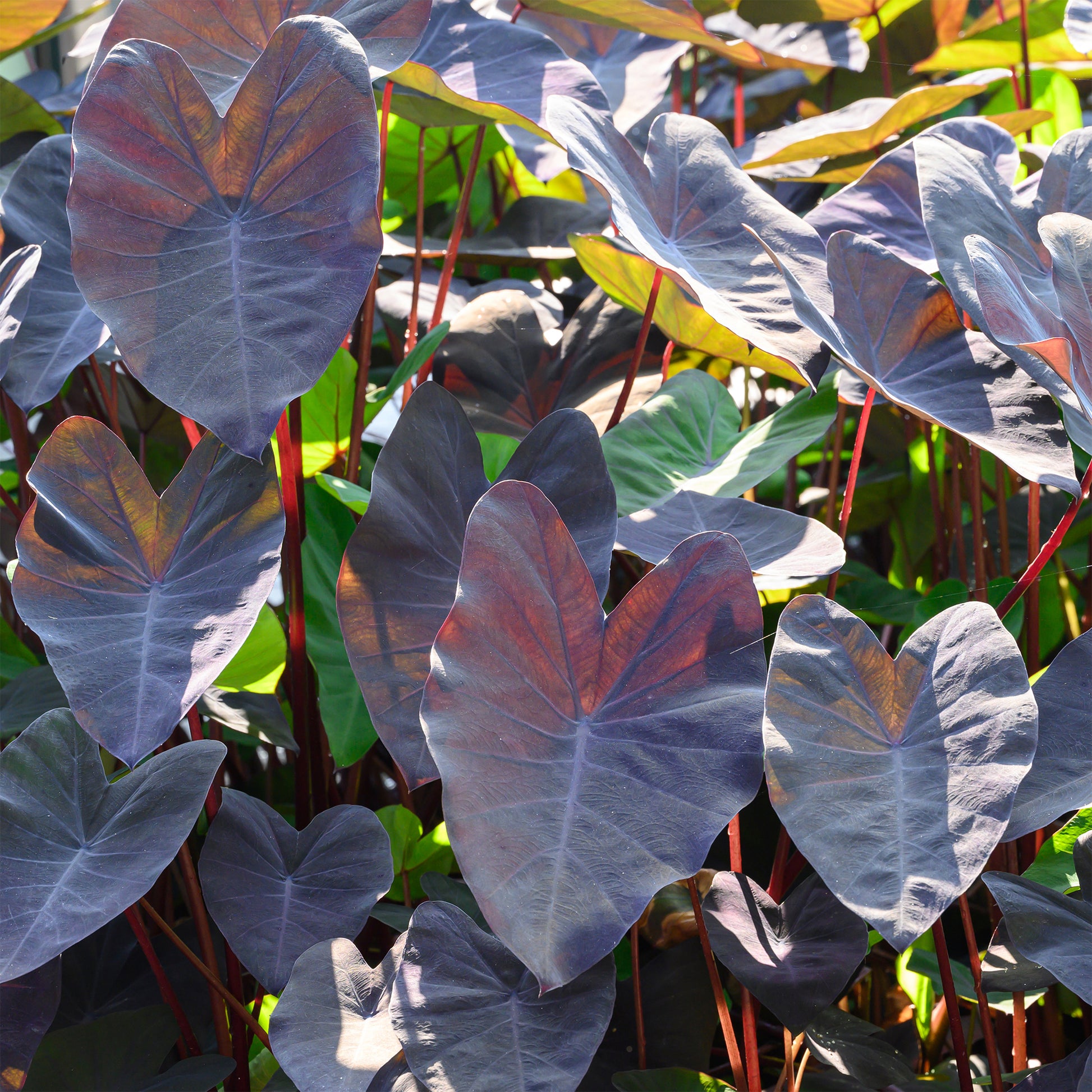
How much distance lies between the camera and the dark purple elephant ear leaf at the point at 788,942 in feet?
1.91

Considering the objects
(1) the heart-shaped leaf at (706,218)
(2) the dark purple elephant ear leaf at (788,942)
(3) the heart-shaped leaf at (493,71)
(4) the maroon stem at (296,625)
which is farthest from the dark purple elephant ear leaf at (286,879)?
(3) the heart-shaped leaf at (493,71)

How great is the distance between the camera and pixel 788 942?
0.64m

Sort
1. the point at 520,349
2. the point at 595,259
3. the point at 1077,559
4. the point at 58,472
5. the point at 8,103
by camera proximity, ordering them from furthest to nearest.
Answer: the point at 1077,559 < the point at 8,103 < the point at 520,349 < the point at 595,259 < the point at 58,472

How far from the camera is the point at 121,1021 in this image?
0.74 m

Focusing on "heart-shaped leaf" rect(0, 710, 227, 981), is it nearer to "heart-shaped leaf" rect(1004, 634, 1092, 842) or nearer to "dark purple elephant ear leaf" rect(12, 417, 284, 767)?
"dark purple elephant ear leaf" rect(12, 417, 284, 767)

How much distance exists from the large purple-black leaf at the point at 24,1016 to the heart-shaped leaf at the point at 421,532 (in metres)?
0.30

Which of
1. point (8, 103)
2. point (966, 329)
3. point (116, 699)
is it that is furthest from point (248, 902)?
point (8, 103)

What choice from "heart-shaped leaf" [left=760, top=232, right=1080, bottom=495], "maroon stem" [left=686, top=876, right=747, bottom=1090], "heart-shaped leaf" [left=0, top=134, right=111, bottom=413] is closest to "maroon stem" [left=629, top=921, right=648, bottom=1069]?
"maroon stem" [left=686, top=876, right=747, bottom=1090]

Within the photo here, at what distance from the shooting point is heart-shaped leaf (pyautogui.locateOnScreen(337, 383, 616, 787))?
0.65m

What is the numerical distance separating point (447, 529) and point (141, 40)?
0.39 metres

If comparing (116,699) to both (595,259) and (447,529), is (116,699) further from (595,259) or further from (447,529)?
(595,259)

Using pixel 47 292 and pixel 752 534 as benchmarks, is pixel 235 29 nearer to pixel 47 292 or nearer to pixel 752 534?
pixel 47 292

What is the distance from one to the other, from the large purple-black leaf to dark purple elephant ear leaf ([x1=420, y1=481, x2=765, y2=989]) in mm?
371

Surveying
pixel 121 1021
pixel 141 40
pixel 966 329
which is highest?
pixel 141 40
